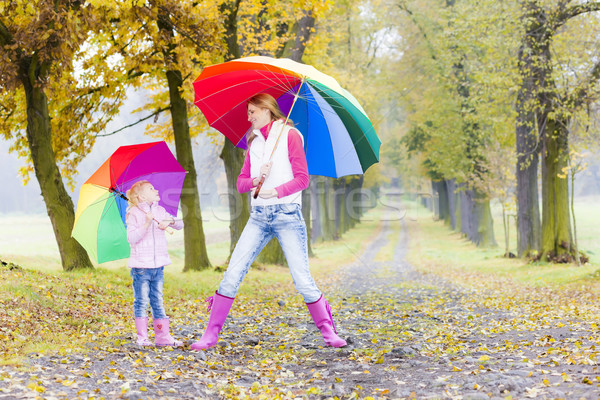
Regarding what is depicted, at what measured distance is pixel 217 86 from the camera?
6488 millimetres

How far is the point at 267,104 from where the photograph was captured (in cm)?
612

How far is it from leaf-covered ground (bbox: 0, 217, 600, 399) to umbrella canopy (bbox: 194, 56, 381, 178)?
2.25m

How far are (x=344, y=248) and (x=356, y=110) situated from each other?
25.3 m

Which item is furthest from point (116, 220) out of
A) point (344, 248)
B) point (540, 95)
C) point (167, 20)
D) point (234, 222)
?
point (344, 248)

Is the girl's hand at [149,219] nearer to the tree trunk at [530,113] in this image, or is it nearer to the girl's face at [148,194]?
the girl's face at [148,194]

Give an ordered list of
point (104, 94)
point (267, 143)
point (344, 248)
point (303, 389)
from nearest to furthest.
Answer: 1. point (303, 389)
2. point (267, 143)
3. point (104, 94)
4. point (344, 248)

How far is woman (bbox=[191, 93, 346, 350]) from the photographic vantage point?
19.4 ft

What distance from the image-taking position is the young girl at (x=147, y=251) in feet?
19.7

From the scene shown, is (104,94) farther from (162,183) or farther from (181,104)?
(162,183)

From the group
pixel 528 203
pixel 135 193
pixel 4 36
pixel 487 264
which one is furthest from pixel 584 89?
pixel 4 36

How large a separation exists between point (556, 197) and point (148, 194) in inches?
581

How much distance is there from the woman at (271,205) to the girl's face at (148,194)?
0.96m

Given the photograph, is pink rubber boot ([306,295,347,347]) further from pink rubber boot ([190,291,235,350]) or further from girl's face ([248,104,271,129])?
girl's face ([248,104,271,129])

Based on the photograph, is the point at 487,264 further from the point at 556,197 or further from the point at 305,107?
the point at 305,107
